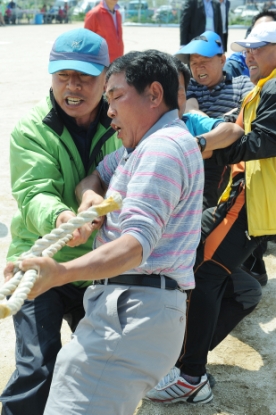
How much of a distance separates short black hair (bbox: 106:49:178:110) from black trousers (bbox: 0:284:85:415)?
1.22m

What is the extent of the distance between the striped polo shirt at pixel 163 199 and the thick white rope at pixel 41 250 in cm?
9

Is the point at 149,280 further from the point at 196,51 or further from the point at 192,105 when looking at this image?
the point at 196,51

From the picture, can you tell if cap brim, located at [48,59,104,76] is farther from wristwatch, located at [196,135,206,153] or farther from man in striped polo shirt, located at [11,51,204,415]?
wristwatch, located at [196,135,206,153]

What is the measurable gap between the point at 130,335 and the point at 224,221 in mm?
1604

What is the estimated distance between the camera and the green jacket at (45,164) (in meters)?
3.02

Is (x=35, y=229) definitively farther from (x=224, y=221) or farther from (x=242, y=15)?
(x=242, y=15)

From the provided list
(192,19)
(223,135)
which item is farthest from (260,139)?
(192,19)

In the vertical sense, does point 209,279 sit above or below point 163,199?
below

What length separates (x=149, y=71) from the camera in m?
2.55

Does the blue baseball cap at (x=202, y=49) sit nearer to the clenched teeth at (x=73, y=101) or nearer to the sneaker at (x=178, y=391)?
the clenched teeth at (x=73, y=101)

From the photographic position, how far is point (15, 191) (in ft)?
10.2

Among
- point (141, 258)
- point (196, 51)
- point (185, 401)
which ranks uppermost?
point (196, 51)

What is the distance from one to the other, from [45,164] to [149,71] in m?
0.82

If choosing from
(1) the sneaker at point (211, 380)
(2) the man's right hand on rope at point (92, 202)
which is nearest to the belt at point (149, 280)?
(2) the man's right hand on rope at point (92, 202)
